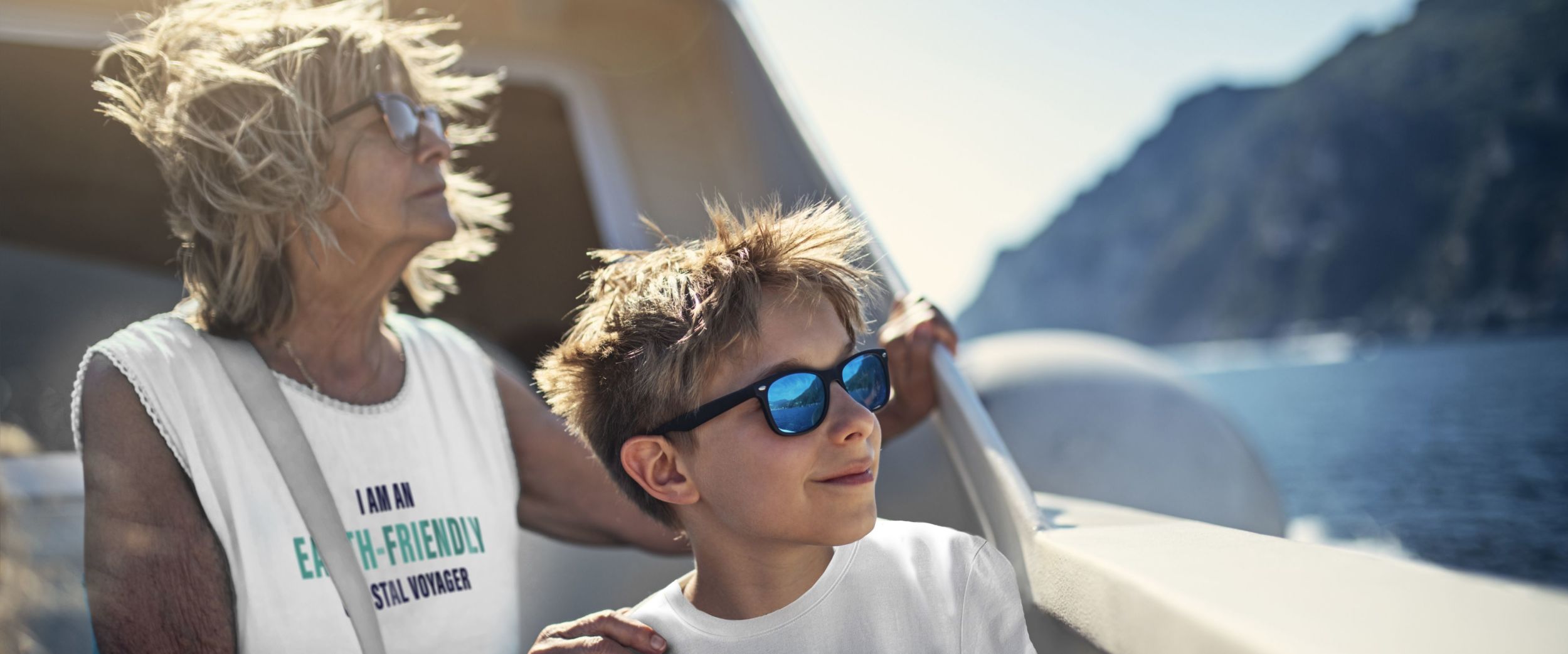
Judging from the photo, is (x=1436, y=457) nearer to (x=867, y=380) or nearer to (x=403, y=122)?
(x=867, y=380)

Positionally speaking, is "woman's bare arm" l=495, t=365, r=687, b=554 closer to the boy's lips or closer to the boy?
the boy

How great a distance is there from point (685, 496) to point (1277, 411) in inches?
2132

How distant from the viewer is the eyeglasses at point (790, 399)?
1.18m

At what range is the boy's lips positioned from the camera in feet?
3.95

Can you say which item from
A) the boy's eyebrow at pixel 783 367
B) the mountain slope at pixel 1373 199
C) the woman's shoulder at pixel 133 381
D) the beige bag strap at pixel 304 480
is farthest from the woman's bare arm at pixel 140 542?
the mountain slope at pixel 1373 199

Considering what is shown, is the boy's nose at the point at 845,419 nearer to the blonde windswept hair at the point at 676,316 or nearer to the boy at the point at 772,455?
the boy at the point at 772,455

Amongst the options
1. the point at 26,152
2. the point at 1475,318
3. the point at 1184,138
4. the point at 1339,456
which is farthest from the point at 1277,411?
the point at 1184,138

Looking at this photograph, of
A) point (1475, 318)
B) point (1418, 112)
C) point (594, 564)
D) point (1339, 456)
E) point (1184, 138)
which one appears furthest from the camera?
point (1184, 138)

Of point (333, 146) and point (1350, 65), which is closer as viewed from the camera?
point (333, 146)

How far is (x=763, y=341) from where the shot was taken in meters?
1.22

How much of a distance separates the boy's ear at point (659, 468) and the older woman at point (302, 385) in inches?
8.6

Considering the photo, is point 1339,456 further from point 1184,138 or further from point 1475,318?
point 1184,138

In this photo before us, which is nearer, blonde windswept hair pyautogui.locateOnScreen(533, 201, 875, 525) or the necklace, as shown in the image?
blonde windswept hair pyautogui.locateOnScreen(533, 201, 875, 525)

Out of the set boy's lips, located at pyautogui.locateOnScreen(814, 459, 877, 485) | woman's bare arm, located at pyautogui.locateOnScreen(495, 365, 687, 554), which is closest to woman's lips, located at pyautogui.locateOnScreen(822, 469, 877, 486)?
boy's lips, located at pyautogui.locateOnScreen(814, 459, 877, 485)
